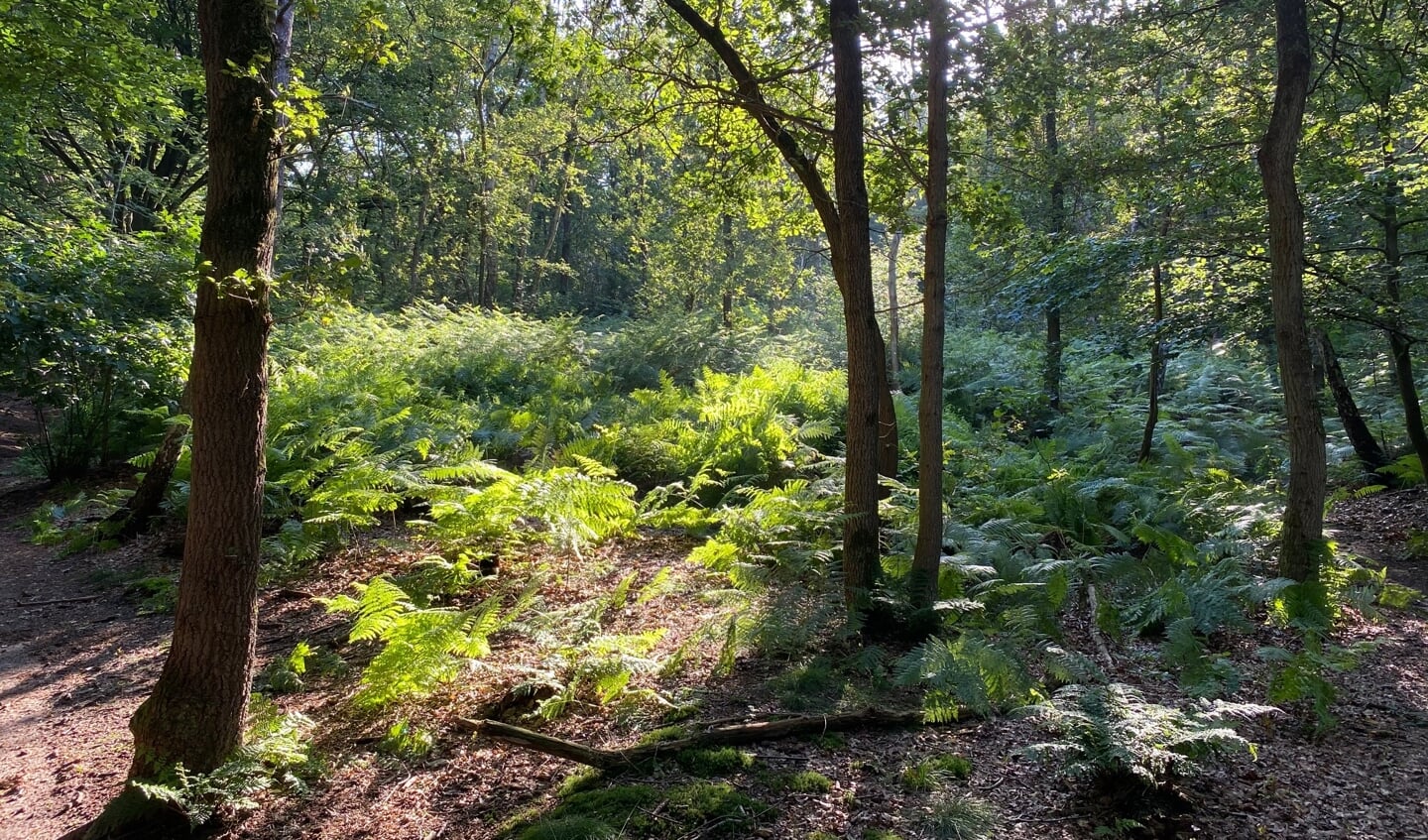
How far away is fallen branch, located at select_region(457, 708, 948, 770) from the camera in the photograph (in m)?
3.62

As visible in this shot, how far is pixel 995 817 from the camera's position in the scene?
3.04 metres

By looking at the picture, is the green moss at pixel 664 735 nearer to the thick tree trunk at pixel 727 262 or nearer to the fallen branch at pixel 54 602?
the fallen branch at pixel 54 602

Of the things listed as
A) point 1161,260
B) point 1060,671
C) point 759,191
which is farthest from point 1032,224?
point 1060,671

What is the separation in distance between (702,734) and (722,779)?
0.34 metres

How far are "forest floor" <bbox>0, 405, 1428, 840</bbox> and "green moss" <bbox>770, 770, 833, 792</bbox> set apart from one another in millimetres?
14

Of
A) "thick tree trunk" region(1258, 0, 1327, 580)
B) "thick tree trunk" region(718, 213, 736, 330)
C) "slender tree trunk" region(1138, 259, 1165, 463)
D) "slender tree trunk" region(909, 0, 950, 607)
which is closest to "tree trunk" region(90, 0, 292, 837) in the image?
"slender tree trunk" region(909, 0, 950, 607)

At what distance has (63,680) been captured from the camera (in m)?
5.11

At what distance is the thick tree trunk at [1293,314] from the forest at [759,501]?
0.10ft

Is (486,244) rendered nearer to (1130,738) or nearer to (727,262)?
(727,262)

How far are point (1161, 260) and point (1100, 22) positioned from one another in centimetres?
253

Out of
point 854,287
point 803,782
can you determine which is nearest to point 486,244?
point 854,287

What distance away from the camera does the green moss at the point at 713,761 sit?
348cm

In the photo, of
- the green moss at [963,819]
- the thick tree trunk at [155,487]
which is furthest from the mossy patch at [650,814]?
the thick tree trunk at [155,487]

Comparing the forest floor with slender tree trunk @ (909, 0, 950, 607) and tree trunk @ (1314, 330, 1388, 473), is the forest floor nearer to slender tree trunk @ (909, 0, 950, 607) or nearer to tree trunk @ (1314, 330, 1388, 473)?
slender tree trunk @ (909, 0, 950, 607)
